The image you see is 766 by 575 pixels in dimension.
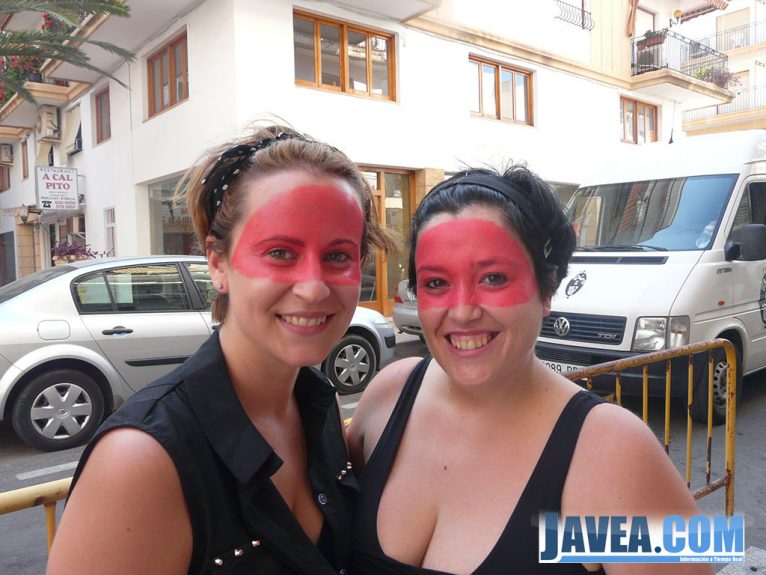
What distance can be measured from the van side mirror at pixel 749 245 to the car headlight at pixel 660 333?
2.96 ft

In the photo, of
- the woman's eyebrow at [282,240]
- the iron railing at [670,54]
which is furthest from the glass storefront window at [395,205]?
the woman's eyebrow at [282,240]

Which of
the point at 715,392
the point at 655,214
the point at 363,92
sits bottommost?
the point at 715,392

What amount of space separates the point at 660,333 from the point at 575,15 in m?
13.1

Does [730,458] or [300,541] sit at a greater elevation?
[300,541]

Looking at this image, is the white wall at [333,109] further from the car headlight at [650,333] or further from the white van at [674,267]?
the car headlight at [650,333]

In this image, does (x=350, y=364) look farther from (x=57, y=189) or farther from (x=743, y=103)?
(x=743, y=103)

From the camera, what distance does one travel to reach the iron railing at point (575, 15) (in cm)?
1516

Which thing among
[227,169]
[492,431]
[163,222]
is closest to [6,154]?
[163,222]

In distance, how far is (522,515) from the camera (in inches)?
52.5

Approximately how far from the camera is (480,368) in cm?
149

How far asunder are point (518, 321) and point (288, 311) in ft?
1.84

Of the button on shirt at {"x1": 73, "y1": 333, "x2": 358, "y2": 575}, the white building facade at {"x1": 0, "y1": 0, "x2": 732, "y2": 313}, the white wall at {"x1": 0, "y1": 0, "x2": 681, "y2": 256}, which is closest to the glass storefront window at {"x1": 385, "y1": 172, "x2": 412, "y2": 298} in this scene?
the white building facade at {"x1": 0, "y1": 0, "x2": 732, "y2": 313}

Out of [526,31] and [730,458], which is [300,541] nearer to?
[730,458]

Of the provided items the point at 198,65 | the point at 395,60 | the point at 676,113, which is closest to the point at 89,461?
the point at 198,65
